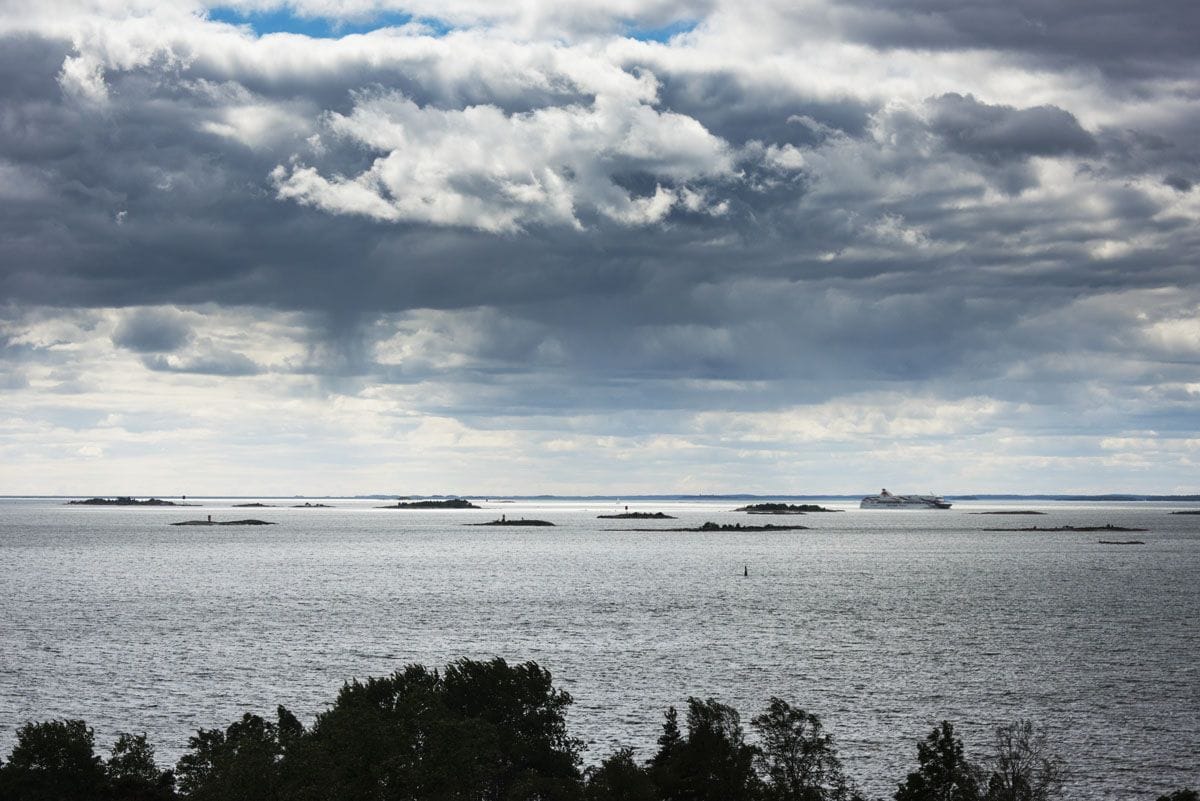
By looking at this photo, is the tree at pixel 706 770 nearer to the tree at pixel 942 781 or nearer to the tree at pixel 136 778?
the tree at pixel 942 781

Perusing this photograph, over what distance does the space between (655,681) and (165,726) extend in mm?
36153

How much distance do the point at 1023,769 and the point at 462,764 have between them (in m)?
24.7

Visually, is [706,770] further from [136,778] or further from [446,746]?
[136,778]

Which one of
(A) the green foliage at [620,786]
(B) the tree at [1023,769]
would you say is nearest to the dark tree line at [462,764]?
(A) the green foliage at [620,786]

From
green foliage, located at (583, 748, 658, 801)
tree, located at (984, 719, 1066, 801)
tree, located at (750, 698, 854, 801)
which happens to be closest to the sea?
tree, located at (984, 719, 1066, 801)

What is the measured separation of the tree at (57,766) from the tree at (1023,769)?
4042 cm

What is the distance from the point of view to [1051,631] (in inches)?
4919

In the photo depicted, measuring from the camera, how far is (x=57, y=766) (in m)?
54.2

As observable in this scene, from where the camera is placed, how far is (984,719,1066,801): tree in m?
50.5

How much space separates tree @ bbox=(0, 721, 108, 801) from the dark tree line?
0.21ft

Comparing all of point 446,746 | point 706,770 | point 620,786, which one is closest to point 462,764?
point 446,746

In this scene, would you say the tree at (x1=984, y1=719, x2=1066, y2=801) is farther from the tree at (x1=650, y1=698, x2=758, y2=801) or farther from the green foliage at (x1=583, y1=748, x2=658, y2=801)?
the green foliage at (x1=583, y1=748, x2=658, y2=801)

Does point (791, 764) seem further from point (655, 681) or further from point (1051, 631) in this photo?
point (1051, 631)

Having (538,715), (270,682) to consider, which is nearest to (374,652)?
(270,682)
